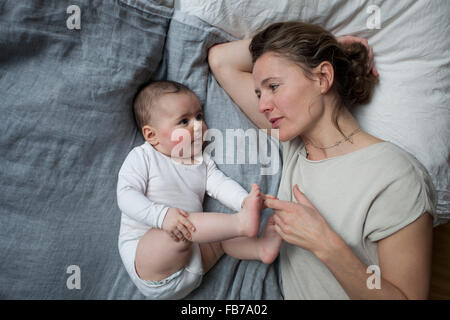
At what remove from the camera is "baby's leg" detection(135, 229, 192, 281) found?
0.76 meters

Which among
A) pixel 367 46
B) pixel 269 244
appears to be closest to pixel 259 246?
pixel 269 244

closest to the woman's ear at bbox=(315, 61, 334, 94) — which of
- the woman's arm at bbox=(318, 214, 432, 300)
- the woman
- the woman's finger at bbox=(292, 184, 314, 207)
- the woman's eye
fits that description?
the woman

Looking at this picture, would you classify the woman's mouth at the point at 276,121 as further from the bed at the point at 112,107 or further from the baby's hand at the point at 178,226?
the baby's hand at the point at 178,226

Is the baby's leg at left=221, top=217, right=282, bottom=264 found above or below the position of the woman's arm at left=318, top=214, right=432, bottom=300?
below

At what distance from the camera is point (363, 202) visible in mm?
770

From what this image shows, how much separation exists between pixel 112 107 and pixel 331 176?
0.61 m

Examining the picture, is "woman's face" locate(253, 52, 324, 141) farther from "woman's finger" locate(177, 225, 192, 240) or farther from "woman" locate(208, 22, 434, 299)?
"woman's finger" locate(177, 225, 192, 240)

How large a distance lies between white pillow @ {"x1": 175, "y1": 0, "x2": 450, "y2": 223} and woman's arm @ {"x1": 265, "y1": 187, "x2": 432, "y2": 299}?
278 millimetres

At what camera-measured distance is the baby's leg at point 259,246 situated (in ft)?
2.70

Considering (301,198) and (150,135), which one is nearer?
(301,198)

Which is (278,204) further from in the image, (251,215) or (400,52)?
(400,52)

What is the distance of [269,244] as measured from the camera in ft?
2.71

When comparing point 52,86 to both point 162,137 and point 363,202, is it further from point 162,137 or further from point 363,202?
point 363,202

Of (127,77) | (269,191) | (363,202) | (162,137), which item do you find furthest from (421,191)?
(127,77)
